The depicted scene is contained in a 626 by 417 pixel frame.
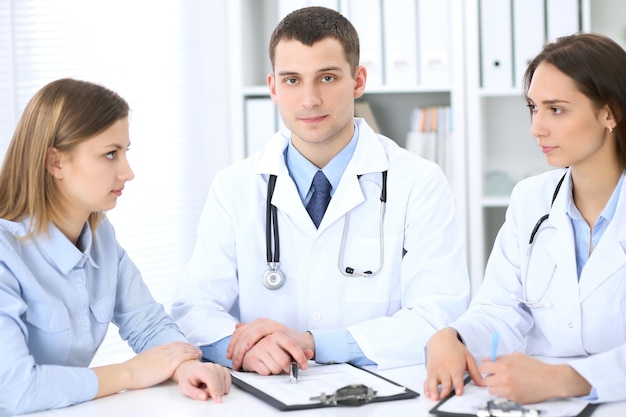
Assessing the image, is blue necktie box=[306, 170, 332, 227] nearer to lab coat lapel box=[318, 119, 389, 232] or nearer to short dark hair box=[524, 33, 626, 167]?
lab coat lapel box=[318, 119, 389, 232]

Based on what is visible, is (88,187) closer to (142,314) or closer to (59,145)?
(59,145)

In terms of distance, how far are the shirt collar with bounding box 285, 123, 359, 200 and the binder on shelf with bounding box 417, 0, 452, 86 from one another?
1.13m

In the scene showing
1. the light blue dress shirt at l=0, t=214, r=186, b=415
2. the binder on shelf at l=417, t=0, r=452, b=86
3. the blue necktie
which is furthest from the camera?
the binder on shelf at l=417, t=0, r=452, b=86

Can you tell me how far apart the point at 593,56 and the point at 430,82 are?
1.49m

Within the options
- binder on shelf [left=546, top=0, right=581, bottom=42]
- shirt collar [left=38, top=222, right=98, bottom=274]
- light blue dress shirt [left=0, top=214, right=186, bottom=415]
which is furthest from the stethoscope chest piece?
binder on shelf [left=546, top=0, right=581, bottom=42]

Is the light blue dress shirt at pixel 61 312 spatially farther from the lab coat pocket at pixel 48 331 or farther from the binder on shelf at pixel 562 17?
the binder on shelf at pixel 562 17

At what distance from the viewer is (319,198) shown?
209 centimetres

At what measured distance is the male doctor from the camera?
78.5 inches

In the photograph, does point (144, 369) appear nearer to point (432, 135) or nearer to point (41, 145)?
point (41, 145)

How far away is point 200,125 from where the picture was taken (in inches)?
134

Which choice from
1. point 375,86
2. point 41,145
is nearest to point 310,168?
point 41,145

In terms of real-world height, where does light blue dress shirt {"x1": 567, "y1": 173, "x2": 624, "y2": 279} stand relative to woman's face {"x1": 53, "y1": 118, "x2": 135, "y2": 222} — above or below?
below

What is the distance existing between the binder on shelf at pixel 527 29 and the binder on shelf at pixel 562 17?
3 centimetres

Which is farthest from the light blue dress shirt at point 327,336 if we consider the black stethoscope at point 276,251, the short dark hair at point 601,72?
the short dark hair at point 601,72
